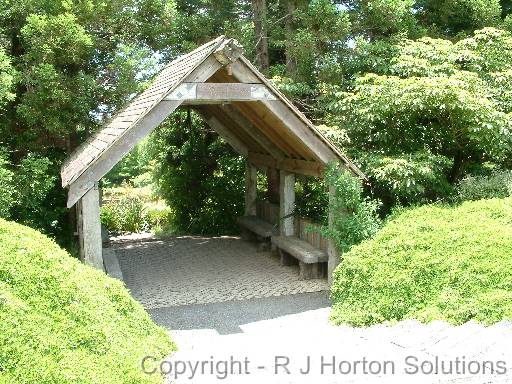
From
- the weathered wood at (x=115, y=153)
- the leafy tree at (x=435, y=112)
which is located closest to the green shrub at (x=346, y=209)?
the leafy tree at (x=435, y=112)

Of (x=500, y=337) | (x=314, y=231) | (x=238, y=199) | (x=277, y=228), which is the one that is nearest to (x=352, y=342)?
(x=500, y=337)

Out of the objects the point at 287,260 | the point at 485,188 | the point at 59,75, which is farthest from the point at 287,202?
the point at 59,75

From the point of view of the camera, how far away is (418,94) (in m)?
8.90

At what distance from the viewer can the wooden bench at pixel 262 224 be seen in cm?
1185

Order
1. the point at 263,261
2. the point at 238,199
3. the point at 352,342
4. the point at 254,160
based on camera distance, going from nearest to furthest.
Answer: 1. the point at 352,342
2. the point at 263,261
3. the point at 254,160
4. the point at 238,199

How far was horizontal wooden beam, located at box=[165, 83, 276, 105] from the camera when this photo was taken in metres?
7.60

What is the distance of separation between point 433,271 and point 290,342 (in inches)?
80.2

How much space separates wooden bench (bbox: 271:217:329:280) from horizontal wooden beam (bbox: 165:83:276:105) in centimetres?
291

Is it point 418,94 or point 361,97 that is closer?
point 418,94

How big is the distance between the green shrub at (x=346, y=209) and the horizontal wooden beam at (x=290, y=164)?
21.4 inches

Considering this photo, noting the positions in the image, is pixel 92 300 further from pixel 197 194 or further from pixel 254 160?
pixel 197 194

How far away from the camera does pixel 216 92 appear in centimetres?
773

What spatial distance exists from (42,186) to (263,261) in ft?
14.9

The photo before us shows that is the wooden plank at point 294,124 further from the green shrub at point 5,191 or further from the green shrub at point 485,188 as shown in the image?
the green shrub at point 5,191
